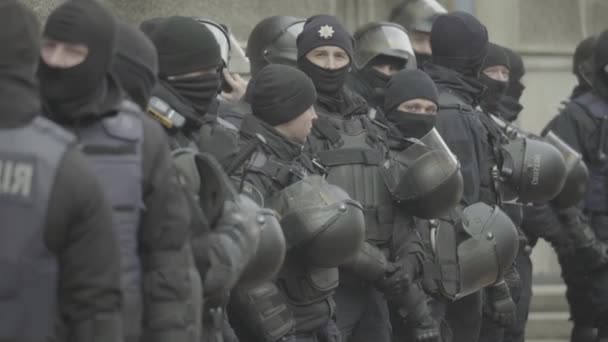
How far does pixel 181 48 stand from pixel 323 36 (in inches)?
84.8

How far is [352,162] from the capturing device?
A: 7941 mm

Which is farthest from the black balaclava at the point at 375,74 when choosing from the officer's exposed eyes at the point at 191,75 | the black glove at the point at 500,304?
the officer's exposed eyes at the point at 191,75

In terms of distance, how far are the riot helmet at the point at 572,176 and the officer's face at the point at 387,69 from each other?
1.38 meters

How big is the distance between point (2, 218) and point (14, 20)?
1.58 feet

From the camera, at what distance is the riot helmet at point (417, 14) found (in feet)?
33.3

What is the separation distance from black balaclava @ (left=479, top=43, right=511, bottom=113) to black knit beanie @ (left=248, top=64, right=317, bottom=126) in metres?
2.76

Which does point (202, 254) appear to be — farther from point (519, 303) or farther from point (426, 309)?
point (519, 303)

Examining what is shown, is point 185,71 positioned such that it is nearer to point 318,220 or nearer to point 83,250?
point 318,220

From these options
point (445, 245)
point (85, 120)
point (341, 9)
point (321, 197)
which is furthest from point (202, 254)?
point (341, 9)

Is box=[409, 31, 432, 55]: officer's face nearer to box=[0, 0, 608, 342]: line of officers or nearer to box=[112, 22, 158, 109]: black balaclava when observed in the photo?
box=[0, 0, 608, 342]: line of officers

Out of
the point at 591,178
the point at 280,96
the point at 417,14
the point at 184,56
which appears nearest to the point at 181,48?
the point at 184,56

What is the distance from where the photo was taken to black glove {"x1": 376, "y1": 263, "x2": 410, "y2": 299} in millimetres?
8008

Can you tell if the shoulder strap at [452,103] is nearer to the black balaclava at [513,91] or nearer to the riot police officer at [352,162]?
the riot police officer at [352,162]

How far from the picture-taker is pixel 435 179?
8.16 m
